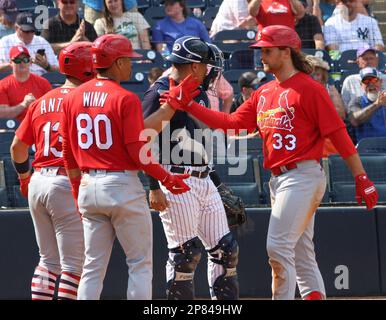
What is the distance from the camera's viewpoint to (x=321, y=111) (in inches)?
240

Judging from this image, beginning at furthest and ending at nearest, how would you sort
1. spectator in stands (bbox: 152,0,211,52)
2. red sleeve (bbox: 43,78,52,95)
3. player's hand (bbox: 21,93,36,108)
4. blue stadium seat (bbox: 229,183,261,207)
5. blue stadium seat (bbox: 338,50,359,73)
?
spectator in stands (bbox: 152,0,211,52), blue stadium seat (bbox: 338,50,359,73), player's hand (bbox: 21,93,36,108), red sleeve (bbox: 43,78,52,95), blue stadium seat (bbox: 229,183,261,207)

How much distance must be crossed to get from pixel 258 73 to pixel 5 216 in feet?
10.9

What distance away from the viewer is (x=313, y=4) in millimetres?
11961

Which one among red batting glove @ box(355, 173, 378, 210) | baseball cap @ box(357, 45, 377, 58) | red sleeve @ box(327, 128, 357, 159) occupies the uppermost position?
baseball cap @ box(357, 45, 377, 58)

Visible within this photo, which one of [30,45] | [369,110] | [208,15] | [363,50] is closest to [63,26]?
[30,45]

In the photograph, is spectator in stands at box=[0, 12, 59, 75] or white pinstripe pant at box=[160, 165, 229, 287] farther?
spectator in stands at box=[0, 12, 59, 75]

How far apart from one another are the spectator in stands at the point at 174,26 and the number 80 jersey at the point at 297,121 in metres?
4.73

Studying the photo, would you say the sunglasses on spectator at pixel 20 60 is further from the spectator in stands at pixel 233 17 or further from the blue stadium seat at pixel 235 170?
the spectator in stands at pixel 233 17

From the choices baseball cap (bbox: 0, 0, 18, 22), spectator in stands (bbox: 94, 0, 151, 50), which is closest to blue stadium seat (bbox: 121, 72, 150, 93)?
spectator in stands (bbox: 94, 0, 151, 50)

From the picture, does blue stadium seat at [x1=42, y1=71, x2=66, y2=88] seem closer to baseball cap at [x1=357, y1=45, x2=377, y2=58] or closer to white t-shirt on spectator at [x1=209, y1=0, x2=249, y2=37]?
white t-shirt on spectator at [x1=209, y1=0, x2=249, y2=37]

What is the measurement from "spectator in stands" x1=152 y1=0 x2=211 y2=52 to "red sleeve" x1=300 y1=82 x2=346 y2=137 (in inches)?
192

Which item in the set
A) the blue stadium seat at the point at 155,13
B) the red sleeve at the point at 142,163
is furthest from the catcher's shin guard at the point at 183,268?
the blue stadium seat at the point at 155,13

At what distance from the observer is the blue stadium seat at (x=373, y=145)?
8.98 meters

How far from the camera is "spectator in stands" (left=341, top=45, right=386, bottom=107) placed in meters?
9.88
